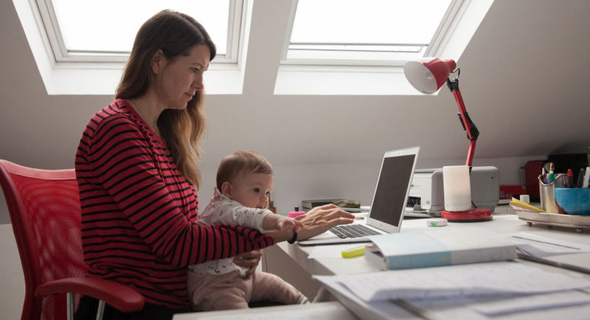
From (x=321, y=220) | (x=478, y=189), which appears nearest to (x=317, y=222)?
(x=321, y=220)

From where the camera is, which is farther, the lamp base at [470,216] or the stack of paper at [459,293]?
the lamp base at [470,216]

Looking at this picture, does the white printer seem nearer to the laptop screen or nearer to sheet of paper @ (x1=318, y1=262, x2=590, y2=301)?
the laptop screen

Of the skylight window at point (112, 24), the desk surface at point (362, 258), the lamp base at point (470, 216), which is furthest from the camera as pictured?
the skylight window at point (112, 24)

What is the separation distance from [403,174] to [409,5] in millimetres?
1966

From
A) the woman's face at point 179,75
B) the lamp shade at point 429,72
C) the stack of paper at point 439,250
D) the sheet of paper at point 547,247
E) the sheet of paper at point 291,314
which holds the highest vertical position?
the lamp shade at point 429,72

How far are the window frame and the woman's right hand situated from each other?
1.71 m

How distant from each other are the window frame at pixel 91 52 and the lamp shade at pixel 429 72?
1281 millimetres

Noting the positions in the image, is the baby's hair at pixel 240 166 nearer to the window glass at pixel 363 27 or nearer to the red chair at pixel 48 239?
the red chair at pixel 48 239

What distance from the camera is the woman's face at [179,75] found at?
1.35 meters

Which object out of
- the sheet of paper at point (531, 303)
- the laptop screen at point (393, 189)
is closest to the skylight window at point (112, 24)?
the laptop screen at point (393, 189)

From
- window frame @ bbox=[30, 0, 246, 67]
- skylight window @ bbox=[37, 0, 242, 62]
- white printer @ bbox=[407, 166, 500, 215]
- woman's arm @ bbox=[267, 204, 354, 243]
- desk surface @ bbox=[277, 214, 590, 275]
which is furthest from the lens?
skylight window @ bbox=[37, 0, 242, 62]

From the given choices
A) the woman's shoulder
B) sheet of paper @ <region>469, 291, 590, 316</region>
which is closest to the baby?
the woman's shoulder

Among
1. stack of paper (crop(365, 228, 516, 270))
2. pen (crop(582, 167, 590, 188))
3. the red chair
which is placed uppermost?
pen (crop(582, 167, 590, 188))

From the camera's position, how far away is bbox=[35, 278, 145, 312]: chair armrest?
91cm
